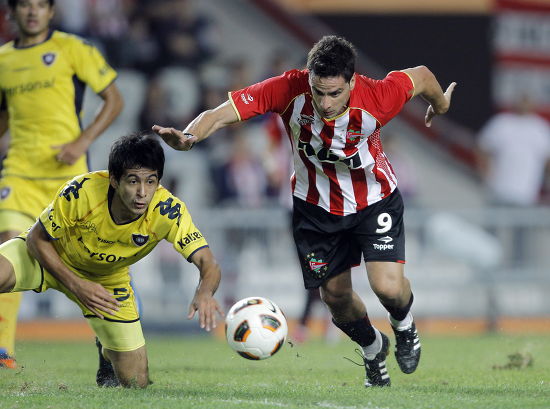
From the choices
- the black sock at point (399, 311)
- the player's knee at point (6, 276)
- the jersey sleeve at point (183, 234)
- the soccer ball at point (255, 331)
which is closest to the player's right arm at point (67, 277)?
the player's knee at point (6, 276)

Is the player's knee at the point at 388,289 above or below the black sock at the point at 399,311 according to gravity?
above

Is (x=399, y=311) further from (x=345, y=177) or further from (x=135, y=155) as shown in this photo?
(x=135, y=155)

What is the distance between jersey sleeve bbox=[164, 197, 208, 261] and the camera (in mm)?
6590

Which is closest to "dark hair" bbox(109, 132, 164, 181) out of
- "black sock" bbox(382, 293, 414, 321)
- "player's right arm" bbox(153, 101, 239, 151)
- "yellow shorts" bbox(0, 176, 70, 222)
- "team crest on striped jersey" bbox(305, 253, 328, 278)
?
"player's right arm" bbox(153, 101, 239, 151)

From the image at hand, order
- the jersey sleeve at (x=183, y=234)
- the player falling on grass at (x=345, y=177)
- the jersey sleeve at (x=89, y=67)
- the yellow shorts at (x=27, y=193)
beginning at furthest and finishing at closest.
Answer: the jersey sleeve at (x=89, y=67), the yellow shorts at (x=27, y=193), the player falling on grass at (x=345, y=177), the jersey sleeve at (x=183, y=234)

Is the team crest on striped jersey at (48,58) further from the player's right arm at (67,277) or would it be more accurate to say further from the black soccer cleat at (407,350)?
the black soccer cleat at (407,350)

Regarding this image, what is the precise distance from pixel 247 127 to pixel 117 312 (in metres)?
8.66

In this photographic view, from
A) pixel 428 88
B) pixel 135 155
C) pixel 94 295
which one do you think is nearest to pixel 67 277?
pixel 94 295

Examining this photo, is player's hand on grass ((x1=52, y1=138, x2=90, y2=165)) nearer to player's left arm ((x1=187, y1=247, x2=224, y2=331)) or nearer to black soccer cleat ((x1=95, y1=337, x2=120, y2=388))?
black soccer cleat ((x1=95, y1=337, x2=120, y2=388))

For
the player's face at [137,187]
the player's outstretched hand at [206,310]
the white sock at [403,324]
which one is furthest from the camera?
the white sock at [403,324]

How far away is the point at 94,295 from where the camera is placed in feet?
22.0

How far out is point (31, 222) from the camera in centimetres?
820

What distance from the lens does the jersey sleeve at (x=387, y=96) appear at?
698cm

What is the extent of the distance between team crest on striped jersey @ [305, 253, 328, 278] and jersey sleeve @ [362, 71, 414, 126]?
103cm
